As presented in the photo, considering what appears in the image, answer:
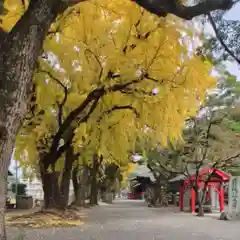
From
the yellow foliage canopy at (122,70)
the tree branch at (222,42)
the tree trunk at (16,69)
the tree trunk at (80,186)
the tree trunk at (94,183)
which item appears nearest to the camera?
the tree trunk at (16,69)

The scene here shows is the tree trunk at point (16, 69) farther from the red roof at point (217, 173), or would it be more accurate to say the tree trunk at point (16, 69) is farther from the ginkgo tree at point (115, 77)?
the red roof at point (217, 173)

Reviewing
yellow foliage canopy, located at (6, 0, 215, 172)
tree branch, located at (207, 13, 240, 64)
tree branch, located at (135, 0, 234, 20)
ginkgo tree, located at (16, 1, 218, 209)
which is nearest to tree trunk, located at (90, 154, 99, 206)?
ginkgo tree, located at (16, 1, 218, 209)

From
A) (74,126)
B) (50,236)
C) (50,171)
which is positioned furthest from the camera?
(50,171)

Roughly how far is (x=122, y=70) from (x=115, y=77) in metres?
0.56

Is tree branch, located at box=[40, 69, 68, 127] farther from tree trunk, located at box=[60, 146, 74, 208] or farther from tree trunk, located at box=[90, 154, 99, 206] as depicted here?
tree trunk, located at box=[90, 154, 99, 206]

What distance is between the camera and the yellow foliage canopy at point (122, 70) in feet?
48.8

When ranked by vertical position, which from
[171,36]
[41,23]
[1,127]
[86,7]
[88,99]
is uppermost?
[86,7]

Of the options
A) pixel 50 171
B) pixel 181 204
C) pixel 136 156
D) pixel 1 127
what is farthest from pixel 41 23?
pixel 136 156

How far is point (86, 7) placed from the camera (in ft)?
48.5

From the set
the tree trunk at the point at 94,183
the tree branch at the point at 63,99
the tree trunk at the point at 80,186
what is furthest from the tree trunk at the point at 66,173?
the tree trunk at the point at 94,183

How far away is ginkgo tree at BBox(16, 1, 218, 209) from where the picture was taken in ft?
49.0

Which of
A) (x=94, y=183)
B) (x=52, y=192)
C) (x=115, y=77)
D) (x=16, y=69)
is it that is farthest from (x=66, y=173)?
(x=16, y=69)

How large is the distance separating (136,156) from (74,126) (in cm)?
2295

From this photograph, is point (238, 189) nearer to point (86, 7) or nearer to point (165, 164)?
point (165, 164)
